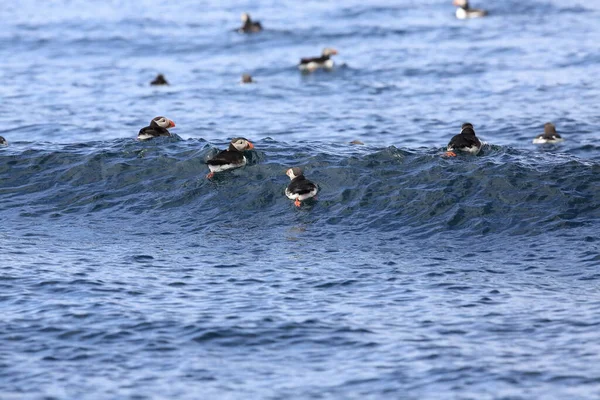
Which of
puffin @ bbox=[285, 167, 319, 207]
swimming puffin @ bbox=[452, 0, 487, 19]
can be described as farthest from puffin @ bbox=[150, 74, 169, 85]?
swimming puffin @ bbox=[452, 0, 487, 19]

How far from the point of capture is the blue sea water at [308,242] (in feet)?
43.6

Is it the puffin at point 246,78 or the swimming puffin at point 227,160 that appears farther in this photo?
the puffin at point 246,78

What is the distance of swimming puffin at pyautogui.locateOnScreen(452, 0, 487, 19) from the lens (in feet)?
172

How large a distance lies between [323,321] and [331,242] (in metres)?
4.15

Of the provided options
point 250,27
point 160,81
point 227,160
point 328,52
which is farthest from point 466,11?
point 227,160

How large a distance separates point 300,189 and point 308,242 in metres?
1.95

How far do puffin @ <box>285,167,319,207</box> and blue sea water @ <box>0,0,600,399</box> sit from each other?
28cm

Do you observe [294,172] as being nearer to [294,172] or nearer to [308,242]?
[294,172]

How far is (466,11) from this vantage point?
52562 millimetres

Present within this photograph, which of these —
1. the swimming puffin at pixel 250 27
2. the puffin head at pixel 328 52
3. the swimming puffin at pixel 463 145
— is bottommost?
the swimming puffin at pixel 463 145

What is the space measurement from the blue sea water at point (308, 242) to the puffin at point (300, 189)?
276 mm

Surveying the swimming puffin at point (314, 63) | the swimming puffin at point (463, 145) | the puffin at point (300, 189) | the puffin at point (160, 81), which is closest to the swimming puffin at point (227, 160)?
the puffin at point (300, 189)

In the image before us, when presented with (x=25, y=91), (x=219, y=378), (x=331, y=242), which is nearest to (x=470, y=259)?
(x=331, y=242)

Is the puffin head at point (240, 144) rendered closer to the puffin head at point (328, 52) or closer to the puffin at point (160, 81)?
the puffin at point (160, 81)
